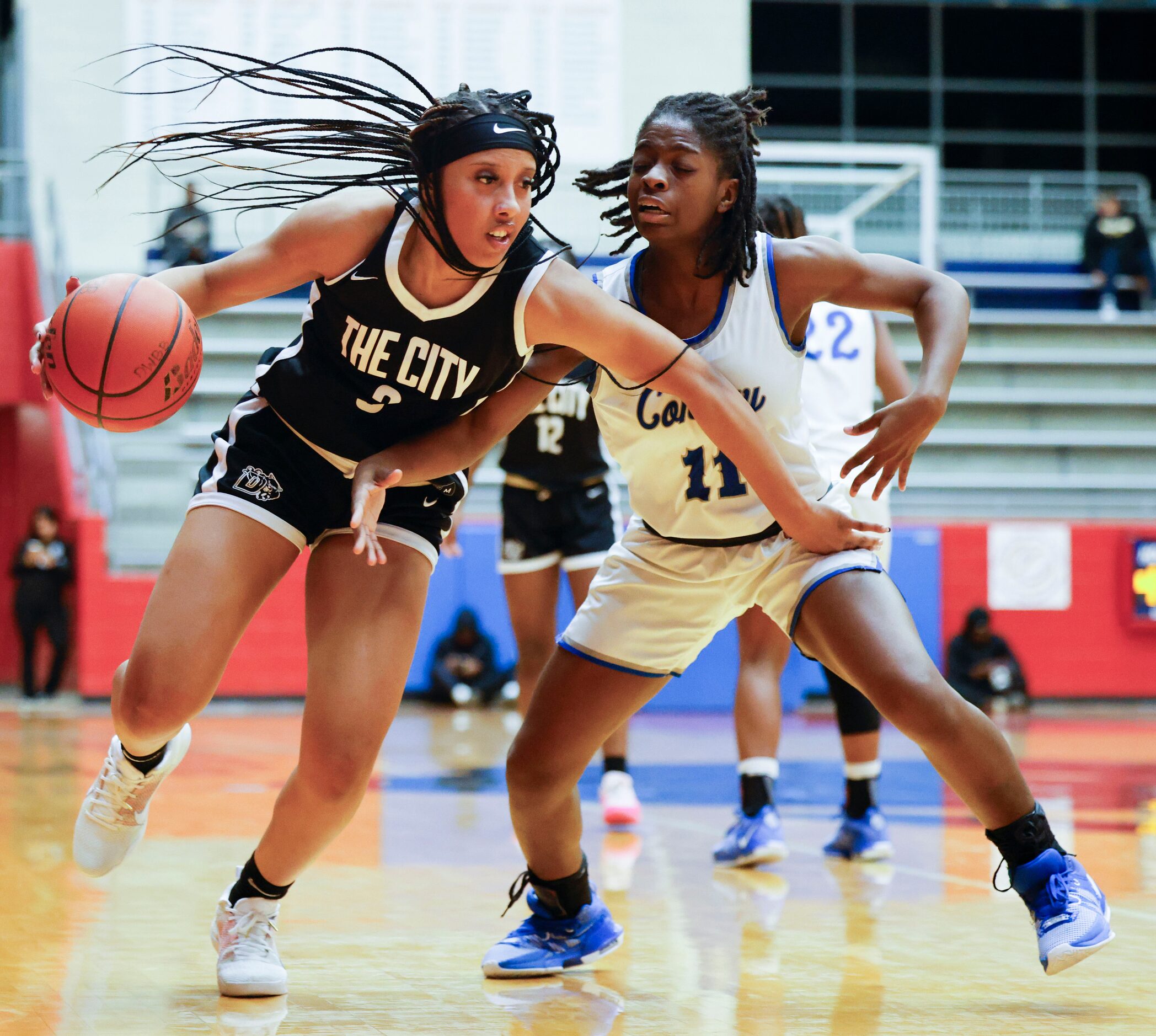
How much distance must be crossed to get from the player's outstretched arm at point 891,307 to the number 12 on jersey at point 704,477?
29 cm

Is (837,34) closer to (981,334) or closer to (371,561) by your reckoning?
(981,334)

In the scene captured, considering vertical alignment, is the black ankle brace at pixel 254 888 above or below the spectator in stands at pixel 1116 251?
below

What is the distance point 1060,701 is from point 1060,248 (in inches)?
230

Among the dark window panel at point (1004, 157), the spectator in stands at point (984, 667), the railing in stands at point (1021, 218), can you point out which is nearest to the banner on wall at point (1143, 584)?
the spectator in stands at point (984, 667)

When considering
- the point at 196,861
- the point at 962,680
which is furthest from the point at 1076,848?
the point at 962,680

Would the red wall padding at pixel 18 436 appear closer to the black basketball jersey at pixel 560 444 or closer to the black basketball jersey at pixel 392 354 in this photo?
the black basketball jersey at pixel 560 444

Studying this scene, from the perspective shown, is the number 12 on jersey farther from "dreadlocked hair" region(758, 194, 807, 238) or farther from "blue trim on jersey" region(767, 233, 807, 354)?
"dreadlocked hair" region(758, 194, 807, 238)

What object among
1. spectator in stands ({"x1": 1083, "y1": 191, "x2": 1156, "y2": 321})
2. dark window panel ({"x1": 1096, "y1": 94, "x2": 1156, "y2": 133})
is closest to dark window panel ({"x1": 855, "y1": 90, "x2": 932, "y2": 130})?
dark window panel ({"x1": 1096, "y1": 94, "x2": 1156, "y2": 133})

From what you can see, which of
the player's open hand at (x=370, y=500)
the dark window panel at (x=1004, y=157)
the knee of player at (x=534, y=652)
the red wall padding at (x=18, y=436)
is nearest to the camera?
the player's open hand at (x=370, y=500)

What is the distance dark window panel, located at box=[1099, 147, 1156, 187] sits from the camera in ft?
60.2

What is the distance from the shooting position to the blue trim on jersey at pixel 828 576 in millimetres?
3102

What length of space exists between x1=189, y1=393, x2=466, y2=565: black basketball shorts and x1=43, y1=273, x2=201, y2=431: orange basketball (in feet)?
0.81

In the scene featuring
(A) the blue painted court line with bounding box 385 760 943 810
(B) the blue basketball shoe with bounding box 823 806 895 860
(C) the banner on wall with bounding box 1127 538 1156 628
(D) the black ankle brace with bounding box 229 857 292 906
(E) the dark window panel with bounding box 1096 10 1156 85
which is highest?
(E) the dark window panel with bounding box 1096 10 1156 85

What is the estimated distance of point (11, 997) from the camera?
2943 millimetres
